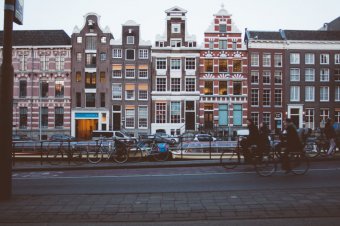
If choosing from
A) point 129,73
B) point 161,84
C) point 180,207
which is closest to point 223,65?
→ point 161,84

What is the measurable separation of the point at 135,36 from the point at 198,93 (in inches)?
438

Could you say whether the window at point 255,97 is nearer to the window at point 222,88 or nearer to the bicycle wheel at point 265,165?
the window at point 222,88

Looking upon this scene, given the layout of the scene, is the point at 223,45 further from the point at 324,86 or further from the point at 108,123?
the point at 108,123

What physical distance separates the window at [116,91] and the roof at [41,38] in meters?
8.48

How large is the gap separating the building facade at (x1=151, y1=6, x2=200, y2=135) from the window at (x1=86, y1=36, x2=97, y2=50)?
781 cm

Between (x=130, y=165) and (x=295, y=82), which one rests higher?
(x=295, y=82)

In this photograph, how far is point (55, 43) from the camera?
161ft

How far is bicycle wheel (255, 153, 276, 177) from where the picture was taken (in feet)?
38.3

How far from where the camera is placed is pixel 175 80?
48562 millimetres

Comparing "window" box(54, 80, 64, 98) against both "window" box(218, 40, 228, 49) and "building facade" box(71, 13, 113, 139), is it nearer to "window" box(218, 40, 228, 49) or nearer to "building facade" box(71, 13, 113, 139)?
"building facade" box(71, 13, 113, 139)

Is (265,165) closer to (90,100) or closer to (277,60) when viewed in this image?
(90,100)

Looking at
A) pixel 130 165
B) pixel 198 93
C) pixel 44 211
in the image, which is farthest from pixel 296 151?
pixel 198 93

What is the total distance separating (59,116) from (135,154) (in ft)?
109

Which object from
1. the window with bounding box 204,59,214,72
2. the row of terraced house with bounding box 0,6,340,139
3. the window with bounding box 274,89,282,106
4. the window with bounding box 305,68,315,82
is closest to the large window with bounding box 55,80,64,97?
the row of terraced house with bounding box 0,6,340,139
